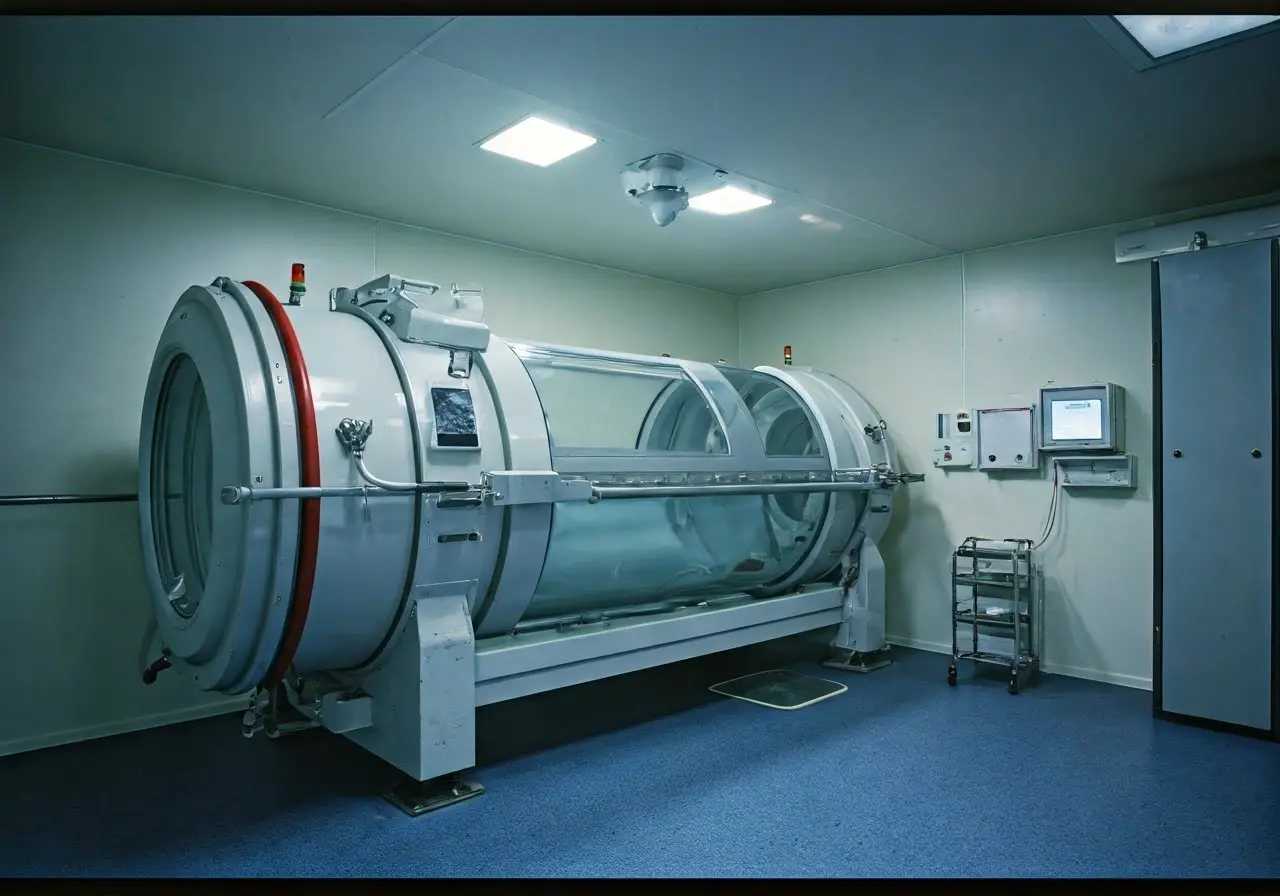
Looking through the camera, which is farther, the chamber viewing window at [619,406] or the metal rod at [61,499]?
the chamber viewing window at [619,406]

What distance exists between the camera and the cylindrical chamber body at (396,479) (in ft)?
7.99

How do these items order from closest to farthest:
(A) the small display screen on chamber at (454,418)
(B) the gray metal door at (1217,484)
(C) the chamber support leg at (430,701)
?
(C) the chamber support leg at (430,701), (A) the small display screen on chamber at (454,418), (B) the gray metal door at (1217,484)

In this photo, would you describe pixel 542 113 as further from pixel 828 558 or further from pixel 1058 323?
pixel 1058 323

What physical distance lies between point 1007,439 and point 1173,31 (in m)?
2.56

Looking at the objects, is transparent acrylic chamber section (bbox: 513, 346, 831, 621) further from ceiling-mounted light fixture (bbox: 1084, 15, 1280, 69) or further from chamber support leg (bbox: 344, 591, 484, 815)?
ceiling-mounted light fixture (bbox: 1084, 15, 1280, 69)

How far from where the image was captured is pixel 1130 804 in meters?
2.72

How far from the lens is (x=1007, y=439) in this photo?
181 inches

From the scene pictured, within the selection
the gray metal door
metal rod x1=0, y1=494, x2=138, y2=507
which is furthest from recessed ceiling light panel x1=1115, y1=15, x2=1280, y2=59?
metal rod x1=0, y1=494, x2=138, y2=507

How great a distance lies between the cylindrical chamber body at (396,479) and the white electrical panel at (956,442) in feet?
4.59

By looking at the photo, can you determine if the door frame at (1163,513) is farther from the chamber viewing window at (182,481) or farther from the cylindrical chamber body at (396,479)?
the chamber viewing window at (182,481)

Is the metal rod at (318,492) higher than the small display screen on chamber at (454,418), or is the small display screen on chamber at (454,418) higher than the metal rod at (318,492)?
the small display screen on chamber at (454,418)

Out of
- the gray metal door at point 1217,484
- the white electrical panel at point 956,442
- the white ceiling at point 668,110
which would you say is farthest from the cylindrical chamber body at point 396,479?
the gray metal door at point 1217,484

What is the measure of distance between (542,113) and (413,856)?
8.49ft

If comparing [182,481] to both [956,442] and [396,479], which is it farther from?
[956,442]
